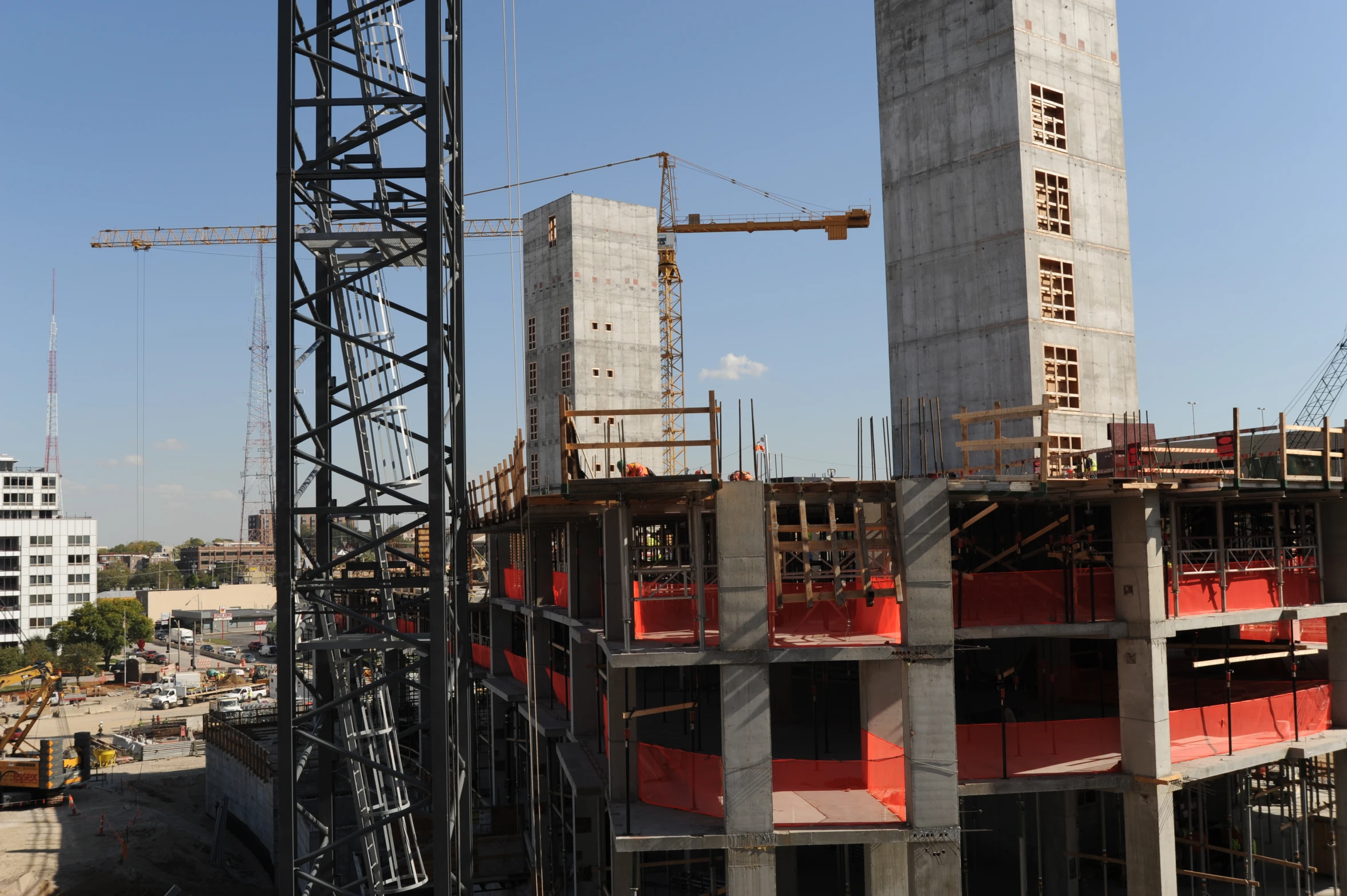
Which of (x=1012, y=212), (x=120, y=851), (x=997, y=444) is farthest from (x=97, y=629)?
(x=997, y=444)

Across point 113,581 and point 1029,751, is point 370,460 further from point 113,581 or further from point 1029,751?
point 113,581

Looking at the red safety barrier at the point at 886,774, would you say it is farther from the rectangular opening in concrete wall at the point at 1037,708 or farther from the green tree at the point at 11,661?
the green tree at the point at 11,661

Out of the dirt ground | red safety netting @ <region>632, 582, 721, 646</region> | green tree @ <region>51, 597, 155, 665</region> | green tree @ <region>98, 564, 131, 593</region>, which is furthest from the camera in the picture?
green tree @ <region>98, 564, 131, 593</region>

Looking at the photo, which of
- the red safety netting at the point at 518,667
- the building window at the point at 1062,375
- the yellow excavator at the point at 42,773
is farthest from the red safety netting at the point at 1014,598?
the yellow excavator at the point at 42,773

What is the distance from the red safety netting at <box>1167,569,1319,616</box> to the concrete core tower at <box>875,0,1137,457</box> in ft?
30.1

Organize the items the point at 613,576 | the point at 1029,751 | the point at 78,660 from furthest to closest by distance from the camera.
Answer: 1. the point at 78,660
2. the point at 613,576
3. the point at 1029,751

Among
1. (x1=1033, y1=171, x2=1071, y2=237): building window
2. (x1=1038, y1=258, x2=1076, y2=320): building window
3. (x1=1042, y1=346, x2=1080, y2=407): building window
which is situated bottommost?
(x1=1042, y1=346, x2=1080, y2=407): building window

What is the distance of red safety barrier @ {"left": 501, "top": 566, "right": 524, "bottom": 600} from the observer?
35.8 m

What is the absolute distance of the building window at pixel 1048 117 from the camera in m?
33.6

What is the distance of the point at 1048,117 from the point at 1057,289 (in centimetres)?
569

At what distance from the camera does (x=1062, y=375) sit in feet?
110

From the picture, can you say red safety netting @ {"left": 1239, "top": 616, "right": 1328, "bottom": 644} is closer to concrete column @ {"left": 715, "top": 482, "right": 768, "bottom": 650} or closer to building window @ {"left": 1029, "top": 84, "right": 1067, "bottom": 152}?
building window @ {"left": 1029, "top": 84, "right": 1067, "bottom": 152}

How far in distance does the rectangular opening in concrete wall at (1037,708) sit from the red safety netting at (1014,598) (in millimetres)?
835

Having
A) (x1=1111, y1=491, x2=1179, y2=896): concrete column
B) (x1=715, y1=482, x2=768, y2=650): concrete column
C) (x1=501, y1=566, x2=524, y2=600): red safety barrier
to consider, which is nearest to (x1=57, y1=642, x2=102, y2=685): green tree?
(x1=501, y1=566, x2=524, y2=600): red safety barrier
